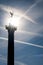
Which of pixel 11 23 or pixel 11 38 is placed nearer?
pixel 11 23

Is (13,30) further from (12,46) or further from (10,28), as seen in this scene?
(12,46)

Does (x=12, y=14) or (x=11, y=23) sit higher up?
(x=12, y=14)

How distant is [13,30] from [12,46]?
1.75 meters

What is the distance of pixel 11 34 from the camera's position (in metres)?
14.5

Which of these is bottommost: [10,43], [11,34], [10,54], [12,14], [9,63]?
[9,63]

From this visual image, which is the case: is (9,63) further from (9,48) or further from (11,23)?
(11,23)

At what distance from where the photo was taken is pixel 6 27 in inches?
548

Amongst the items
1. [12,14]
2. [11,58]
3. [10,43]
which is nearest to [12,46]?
[10,43]

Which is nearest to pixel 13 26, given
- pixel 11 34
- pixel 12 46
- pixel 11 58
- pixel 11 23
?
pixel 11 23

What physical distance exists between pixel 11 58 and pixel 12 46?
1.29 m

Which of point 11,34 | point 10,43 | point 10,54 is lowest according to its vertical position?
point 10,54

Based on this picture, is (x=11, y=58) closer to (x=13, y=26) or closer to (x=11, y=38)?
(x=11, y=38)

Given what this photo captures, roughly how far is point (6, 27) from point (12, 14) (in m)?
1.53

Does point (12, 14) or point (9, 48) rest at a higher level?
point (12, 14)
